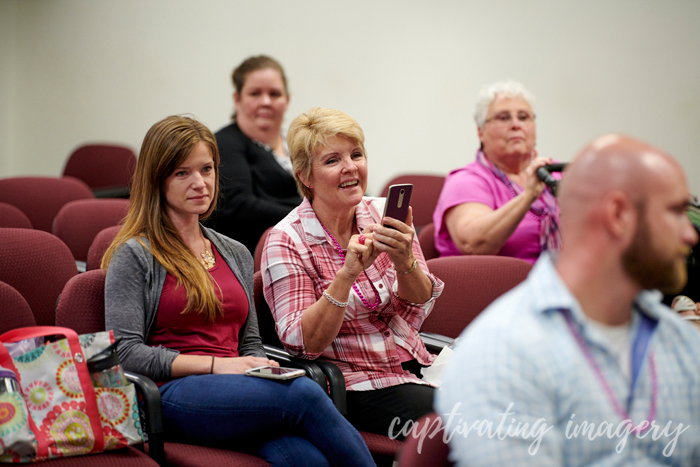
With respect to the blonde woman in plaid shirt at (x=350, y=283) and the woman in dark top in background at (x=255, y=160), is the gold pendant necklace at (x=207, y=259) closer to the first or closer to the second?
the blonde woman in plaid shirt at (x=350, y=283)

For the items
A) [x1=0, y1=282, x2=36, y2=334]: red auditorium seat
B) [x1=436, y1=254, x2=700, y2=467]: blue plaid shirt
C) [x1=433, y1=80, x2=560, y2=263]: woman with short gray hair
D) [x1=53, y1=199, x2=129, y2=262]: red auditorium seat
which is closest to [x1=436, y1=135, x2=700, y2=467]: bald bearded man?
[x1=436, y1=254, x2=700, y2=467]: blue plaid shirt

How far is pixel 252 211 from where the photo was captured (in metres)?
3.00

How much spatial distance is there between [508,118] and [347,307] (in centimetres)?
137

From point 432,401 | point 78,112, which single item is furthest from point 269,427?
point 78,112

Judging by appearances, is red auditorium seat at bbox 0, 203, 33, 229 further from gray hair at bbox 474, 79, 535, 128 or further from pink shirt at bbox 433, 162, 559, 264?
gray hair at bbox 474, 79, 535, 128

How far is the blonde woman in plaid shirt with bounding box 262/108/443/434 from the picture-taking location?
186 cm

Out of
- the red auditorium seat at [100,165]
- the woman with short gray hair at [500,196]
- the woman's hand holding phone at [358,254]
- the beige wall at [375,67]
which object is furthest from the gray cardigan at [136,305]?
the red auditorium seat at [100,165]

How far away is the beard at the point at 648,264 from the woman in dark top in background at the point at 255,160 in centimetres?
211

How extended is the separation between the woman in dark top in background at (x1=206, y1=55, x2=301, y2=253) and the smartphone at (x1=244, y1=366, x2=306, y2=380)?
4.00 ft

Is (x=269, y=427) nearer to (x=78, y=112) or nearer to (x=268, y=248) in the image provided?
(x=268, y=248)

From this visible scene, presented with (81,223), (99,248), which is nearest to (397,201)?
(99,248)

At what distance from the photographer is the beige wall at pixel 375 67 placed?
168 inches

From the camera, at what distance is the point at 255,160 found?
322 cm

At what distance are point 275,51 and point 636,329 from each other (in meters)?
4.66
